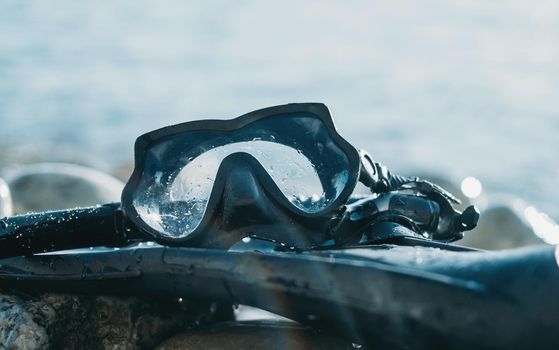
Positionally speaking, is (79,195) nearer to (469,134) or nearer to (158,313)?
(158,313)

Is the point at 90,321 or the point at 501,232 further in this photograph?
the point at 501,232

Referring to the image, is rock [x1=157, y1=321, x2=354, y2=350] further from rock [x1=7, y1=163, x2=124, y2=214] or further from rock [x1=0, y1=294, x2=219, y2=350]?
rock [x1=7, y1=163, x2=124, y2=214]

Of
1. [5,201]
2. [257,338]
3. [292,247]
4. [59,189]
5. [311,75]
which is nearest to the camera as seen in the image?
[292,247]

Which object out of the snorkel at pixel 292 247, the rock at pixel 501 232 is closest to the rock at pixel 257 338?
the snorkel at pixel 292 247

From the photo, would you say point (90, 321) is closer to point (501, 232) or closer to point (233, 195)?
point (233, 195)

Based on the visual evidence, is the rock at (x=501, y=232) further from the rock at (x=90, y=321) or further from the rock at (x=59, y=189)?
the rock at (x=90, y=321)

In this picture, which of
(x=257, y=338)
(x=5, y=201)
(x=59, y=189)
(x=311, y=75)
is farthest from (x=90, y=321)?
(x=311, y=75)
